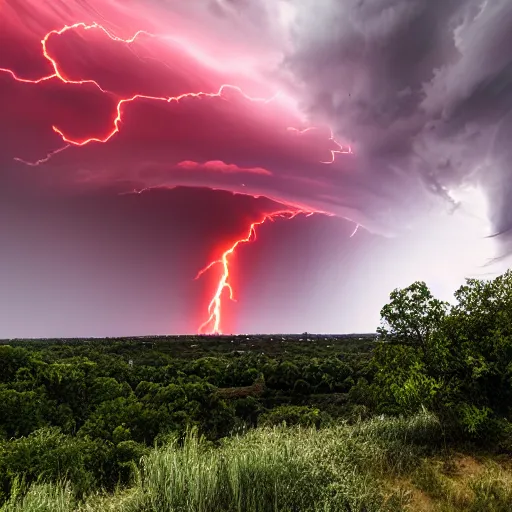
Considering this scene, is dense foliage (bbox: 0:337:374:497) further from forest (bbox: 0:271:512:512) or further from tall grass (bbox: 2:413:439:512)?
tall grass (bbox: 2:413:439:512)

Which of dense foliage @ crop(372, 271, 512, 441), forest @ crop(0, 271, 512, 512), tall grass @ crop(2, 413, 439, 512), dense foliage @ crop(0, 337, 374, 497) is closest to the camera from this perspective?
tall grass @ crop(2, 413, 439, 512)

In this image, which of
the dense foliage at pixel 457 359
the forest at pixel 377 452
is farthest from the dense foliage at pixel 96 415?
the dense foliage at pixel 457 359

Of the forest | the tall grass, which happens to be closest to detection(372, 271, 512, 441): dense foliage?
the forest

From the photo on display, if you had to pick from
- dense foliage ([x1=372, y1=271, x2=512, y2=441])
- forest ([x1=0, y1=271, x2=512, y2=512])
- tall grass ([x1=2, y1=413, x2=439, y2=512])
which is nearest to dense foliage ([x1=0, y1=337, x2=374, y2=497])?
forest ([x1=0, y1=271, x2=512, y2=512])

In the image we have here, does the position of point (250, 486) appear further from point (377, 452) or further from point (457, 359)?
point (457, 359)

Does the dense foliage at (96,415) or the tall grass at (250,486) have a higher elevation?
the tall grass at (250,486)

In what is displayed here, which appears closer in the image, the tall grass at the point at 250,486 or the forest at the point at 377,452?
the tall grass at the point at 250,486

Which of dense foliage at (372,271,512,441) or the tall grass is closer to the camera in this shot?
the tall grass

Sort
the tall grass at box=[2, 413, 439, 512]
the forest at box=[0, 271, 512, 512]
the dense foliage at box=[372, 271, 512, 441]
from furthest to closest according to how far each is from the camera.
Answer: the dense foliage at box=[372, 271, 512, 441] → the forest at box=[0, 271, 512, 512] → the tall grass at box=[2, 413, 439, 512]

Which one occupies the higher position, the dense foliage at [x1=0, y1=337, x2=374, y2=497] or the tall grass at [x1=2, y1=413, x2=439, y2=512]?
the tall grass at [x1=2, y1=413, x2=439, y2=512]

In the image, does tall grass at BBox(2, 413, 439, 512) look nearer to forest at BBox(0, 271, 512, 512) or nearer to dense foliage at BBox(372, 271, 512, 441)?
forest at BBox(0, 271, 512, 512)

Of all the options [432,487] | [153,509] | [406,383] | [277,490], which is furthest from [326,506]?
[406,383]

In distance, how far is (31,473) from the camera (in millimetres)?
17391

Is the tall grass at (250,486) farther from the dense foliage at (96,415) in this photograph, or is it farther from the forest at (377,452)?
the dense foliage at (96,415)
